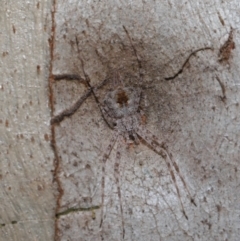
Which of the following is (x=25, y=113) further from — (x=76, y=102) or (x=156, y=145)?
(x=156, y=145)

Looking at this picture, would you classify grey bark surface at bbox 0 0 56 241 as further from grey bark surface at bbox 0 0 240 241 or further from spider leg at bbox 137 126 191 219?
spider leg at bbox 137 126 191 219

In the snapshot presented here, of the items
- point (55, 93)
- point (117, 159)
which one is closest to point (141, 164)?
point (117, 159)

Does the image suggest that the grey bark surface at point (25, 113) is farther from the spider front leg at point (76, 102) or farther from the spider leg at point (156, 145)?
the spider leg at point (156, 145)

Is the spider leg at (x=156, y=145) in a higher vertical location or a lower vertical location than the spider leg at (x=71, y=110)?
lower

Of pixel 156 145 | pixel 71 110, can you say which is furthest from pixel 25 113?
pixel 156 145

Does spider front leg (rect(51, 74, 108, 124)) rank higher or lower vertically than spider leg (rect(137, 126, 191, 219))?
higher

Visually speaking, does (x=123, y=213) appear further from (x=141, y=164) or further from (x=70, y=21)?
(x=70, y=21)

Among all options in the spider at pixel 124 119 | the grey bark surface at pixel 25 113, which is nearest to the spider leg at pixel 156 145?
the spider at pixel 124 119

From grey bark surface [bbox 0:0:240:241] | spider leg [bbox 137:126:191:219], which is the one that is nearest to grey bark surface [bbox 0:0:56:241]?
grey bark surface [bbox 0:0:240:241]
